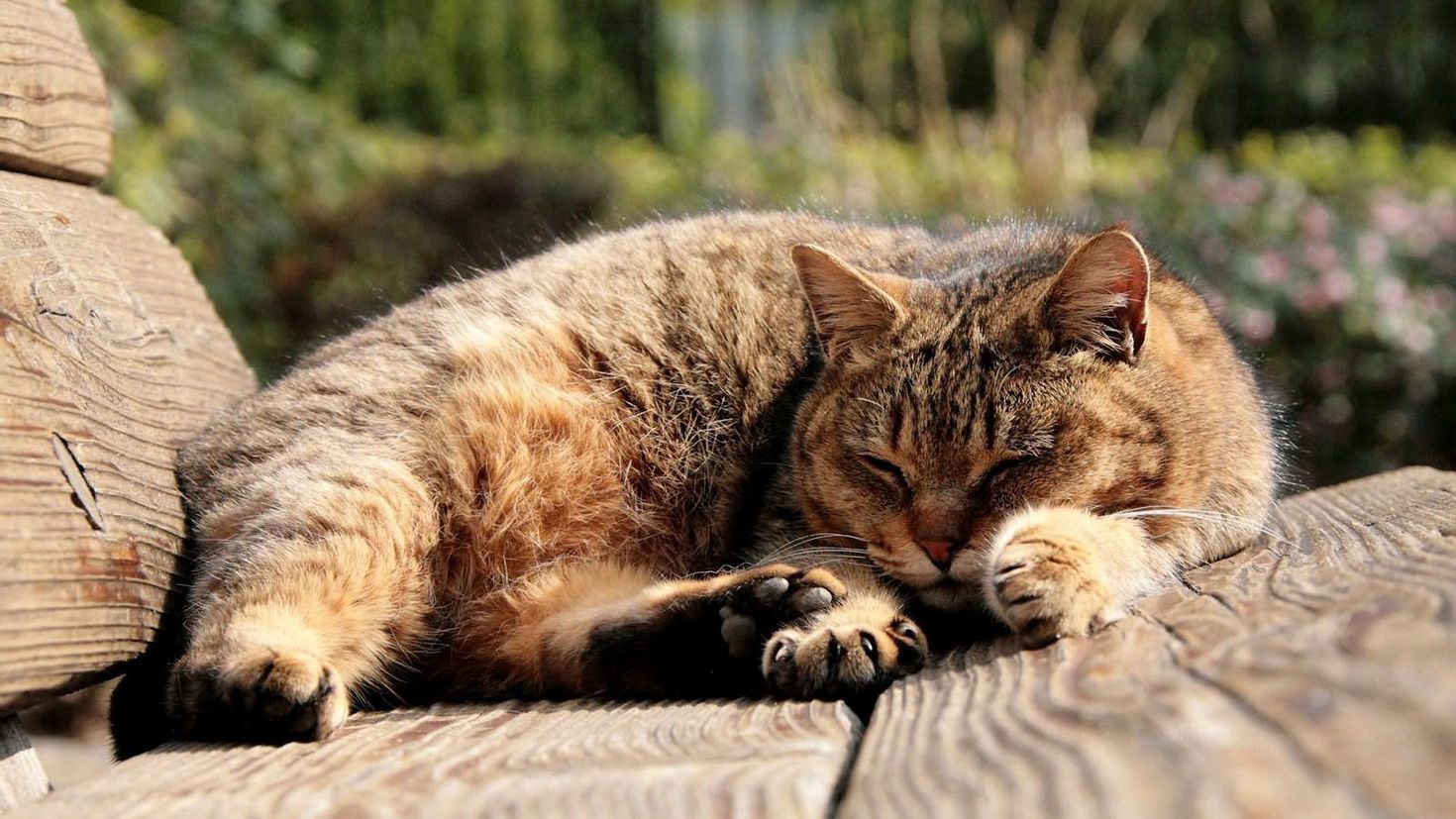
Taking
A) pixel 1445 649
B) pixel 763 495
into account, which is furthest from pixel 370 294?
pixel 1445 649

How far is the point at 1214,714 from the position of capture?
1.18m

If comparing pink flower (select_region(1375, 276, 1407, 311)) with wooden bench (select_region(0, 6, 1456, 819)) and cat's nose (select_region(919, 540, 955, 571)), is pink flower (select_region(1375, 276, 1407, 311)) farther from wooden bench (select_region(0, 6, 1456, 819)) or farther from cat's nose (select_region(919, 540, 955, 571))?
cat's nose (select_region(919, 540, 955, 571))

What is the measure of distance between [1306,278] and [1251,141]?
5.17 meters

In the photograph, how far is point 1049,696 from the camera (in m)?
1.44

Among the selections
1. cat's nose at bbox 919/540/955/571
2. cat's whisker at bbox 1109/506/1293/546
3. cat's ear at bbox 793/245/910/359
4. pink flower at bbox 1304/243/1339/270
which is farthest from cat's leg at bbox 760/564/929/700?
pink flower at bbox 1304/243/1339/270

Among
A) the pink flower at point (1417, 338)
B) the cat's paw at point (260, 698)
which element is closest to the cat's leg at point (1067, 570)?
the cat's paw at point (260, 698)

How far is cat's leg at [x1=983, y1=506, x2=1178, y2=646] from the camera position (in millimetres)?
1863

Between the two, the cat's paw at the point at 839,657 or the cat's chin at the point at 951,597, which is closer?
the cat's paw at the point at 839,657

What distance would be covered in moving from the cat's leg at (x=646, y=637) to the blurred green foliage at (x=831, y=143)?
1252 mm

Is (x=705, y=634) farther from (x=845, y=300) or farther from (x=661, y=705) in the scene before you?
(x=845, y=300)

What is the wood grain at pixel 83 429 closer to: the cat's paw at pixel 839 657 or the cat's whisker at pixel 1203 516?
the cat's paw at pixel 839 657

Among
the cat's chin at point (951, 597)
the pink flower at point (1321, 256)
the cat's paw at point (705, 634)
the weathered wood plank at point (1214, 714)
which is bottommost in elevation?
the pink flower at point (1321, 256)

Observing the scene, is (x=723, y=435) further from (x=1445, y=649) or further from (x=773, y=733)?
(x=1445, y=649)

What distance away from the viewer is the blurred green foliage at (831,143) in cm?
590
